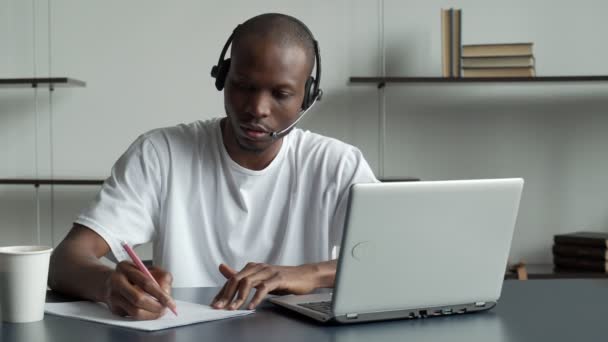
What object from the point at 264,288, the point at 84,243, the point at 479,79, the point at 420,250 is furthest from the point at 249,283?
the point at 479,79

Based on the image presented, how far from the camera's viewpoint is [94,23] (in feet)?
9.14

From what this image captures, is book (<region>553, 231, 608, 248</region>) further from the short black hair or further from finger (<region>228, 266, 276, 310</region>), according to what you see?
finger (<region>228, 266, 276, 310</region>)

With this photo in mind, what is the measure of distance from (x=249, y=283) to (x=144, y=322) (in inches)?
7.2

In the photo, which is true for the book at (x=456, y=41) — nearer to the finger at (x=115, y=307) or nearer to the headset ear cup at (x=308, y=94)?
the headset ear cup at (x=308, y=94)

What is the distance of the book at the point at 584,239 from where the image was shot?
8.23 feet

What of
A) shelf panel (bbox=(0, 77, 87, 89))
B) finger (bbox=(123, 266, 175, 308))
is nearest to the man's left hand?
finger (bbox=(123, 266, 175, 308))

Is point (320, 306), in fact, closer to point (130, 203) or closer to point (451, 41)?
point (130, 203)

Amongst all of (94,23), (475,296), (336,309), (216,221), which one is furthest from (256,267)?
(94,23)

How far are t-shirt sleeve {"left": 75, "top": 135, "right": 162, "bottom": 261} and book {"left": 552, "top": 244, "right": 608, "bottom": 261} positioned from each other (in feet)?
5.26

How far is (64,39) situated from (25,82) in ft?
0.84

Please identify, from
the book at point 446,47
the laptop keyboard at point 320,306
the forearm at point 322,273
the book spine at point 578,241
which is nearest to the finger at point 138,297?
the laptop keyboard at point 320,306

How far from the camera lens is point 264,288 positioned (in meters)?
1.13

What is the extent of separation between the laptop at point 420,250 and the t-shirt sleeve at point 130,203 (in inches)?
19.5

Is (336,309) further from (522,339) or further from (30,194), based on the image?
(30,194)
